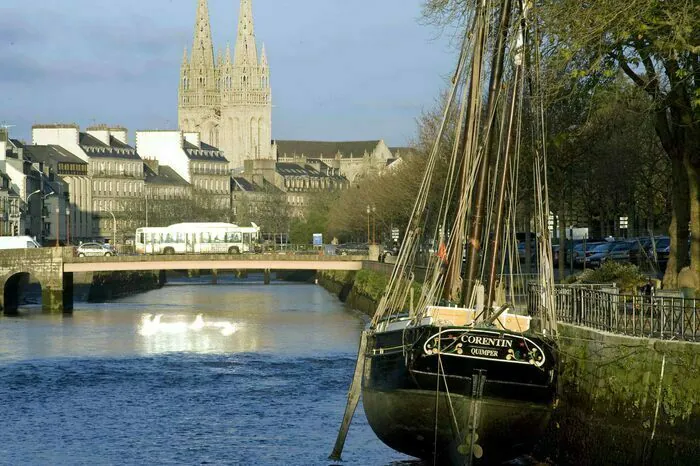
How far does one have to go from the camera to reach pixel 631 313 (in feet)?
103

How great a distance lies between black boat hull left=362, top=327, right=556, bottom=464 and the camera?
28516 millimetres

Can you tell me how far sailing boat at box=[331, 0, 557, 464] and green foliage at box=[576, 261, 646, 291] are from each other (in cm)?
522

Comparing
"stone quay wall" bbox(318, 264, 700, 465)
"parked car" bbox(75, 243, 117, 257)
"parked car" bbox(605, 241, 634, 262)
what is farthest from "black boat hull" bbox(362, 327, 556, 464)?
"parked car" bbox(75, 243, 117, 257)

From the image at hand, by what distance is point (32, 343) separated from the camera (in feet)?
213

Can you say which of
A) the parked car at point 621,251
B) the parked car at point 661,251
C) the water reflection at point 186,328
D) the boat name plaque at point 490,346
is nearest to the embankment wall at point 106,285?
the water reflection at point 186,328

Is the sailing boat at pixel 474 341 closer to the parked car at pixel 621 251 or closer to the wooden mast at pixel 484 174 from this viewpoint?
the wooden mast at pixel 484 174

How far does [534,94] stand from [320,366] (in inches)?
939

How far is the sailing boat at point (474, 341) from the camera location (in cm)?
2847

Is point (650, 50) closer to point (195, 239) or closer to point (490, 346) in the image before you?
point (490, 346)

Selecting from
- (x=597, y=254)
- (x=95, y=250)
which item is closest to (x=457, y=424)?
(x=597, y=254)

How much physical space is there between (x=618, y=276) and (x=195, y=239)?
95.2 metres

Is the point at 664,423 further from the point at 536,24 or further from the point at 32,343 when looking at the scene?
the point at 32,343

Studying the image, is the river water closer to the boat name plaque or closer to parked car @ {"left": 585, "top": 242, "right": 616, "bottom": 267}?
Result: the boat name plaque

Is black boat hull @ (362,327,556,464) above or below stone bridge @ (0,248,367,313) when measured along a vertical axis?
below
